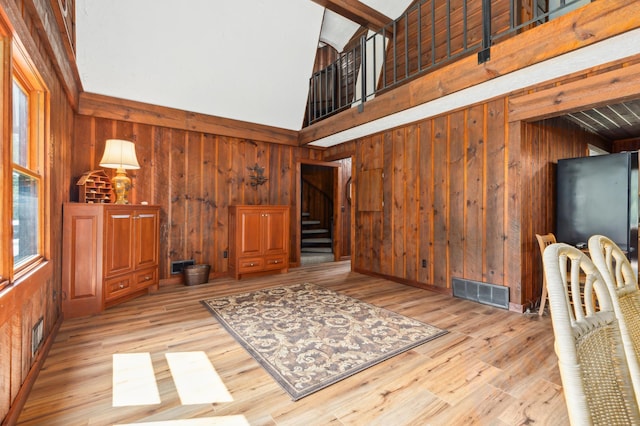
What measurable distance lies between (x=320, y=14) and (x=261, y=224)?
3.13 m

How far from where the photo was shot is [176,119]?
4.37 metres

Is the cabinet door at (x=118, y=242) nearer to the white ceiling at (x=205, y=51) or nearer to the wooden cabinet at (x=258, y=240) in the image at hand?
the wooden cabinet at (x=258, y=240)

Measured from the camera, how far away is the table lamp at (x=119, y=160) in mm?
3391

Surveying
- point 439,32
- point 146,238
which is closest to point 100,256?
point 146,238

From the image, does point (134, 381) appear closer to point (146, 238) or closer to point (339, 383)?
point (339, 383)

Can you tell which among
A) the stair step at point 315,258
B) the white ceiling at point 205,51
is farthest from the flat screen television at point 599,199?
the stair step at point 315,258

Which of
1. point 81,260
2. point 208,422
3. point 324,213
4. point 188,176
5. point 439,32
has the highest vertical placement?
point 439,32

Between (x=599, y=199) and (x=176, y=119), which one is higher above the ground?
(x=176, y=119)

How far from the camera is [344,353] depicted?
2.27 metres

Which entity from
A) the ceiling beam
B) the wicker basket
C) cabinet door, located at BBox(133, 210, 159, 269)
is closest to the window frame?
cabinet door, located at BBox(133, 210, 159, 269)

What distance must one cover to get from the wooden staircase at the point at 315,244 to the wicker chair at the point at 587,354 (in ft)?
17.2

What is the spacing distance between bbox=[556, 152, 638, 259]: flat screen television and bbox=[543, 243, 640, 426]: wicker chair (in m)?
3.42

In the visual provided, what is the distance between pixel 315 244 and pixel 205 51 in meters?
4.52

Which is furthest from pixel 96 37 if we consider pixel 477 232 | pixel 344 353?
pixel 477 232
